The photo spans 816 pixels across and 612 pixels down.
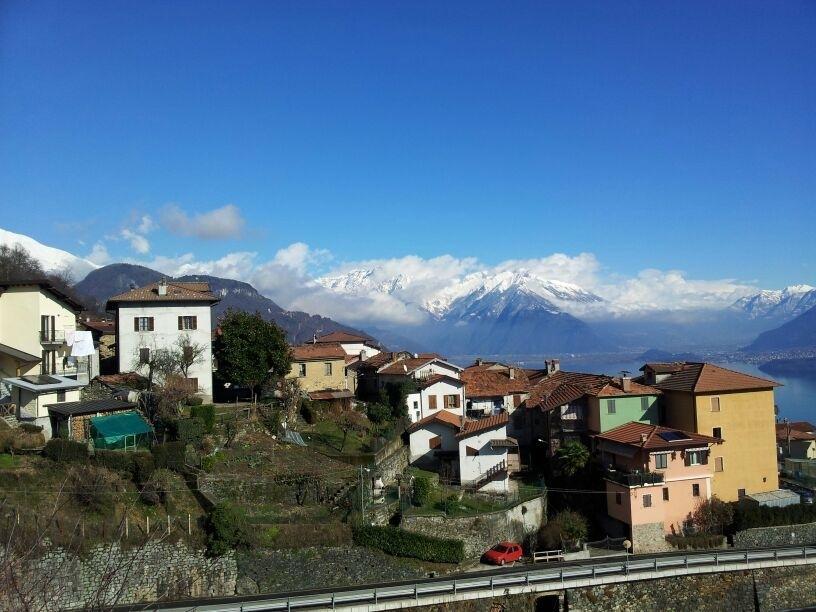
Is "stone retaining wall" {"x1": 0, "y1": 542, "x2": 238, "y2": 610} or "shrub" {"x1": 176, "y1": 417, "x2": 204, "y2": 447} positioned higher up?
"shrub" {"x1": 176, "y1": 417, "x2": 204, "y2": 447}

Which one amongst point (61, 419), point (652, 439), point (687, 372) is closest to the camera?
point (61, 419)

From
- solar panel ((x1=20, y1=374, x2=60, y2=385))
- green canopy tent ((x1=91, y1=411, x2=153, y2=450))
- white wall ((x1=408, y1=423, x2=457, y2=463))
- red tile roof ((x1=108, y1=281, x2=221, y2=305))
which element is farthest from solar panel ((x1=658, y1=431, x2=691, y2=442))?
solar panel ((x1=20, y1=374, x2=60, y2=385))

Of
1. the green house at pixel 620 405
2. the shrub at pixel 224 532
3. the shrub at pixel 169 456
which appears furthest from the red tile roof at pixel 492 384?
the shrub at pixel 224 532

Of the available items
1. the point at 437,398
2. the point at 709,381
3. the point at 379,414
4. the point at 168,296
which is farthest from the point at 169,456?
the point at 709,381

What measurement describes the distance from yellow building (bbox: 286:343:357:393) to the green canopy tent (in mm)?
18107

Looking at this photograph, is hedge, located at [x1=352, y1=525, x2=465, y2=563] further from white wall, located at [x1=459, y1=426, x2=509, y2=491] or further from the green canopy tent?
the green canopy tent

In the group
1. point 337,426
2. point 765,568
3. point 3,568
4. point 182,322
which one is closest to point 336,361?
point 337,426

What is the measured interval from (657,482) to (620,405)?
633 centimetres

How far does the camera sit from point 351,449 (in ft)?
129

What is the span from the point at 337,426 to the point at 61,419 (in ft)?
55.3

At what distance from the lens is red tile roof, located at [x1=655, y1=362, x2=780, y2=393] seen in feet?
131

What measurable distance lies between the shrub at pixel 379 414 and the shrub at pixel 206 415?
13564 millimetres

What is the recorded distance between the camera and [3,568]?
1055 centimetres

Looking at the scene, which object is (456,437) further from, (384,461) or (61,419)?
(61,419)
